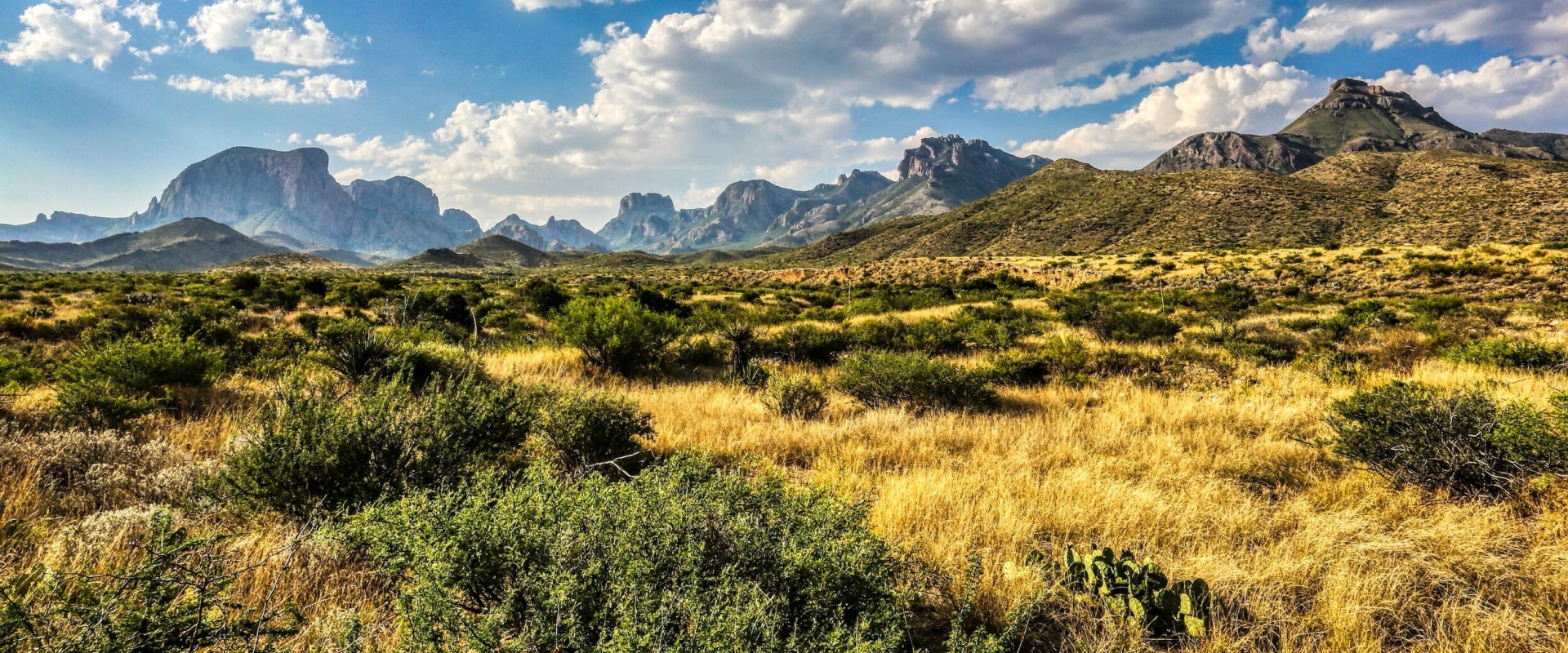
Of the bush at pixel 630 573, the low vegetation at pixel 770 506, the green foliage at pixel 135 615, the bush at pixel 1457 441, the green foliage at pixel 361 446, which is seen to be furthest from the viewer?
the bush at pixel 1457 441

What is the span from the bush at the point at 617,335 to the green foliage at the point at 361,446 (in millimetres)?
4717

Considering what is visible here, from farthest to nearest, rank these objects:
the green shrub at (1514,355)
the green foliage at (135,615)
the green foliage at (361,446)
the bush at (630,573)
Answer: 1. the green shrub at (1514,355)
2. the green foliage at (361,446)
3. the bush at (630,573)
4. the green foliage at (135,615)

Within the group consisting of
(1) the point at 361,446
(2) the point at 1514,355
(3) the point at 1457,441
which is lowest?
(2) the point at 1514,355

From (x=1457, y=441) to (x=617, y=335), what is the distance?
993 cm

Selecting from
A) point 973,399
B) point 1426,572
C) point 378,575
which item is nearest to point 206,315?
point 378,575

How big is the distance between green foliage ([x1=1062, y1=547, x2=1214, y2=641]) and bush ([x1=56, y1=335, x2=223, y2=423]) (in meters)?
8.04

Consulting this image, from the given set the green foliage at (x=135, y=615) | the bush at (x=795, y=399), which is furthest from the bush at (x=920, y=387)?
the green foliage at (x=135, y=615)

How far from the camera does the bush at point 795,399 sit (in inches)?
282

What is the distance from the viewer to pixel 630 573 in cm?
235

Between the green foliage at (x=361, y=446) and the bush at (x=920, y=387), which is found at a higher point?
the green foliage at (x=361, y=446)

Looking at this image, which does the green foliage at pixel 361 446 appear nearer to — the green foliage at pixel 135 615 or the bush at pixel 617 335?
the green foliage at pixel 135 615

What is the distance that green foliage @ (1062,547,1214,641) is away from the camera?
2.81 metres

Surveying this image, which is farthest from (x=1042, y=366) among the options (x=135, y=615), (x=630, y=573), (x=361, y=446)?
A: (x=135, y=615)

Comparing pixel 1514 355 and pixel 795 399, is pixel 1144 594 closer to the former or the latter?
pixel 795 399
